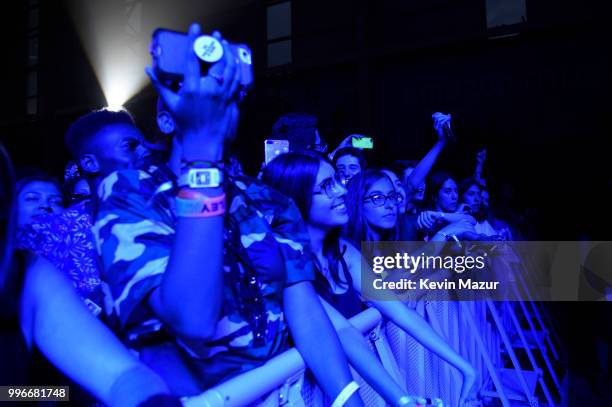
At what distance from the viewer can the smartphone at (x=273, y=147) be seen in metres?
2.86

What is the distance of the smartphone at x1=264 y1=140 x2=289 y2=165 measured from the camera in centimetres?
286

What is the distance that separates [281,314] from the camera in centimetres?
123

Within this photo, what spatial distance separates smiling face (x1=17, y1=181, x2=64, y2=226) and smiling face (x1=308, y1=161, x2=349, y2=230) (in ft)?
3.98

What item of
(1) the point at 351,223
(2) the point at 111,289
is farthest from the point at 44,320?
(1) the point at 351,223

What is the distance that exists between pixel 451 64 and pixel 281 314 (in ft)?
29.1

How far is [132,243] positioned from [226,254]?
21cm

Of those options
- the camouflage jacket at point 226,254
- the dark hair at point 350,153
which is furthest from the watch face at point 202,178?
the dark hair at point 350,153

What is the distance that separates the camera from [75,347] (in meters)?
0.88

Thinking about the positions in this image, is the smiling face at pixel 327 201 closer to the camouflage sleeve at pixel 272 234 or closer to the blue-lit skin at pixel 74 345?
the camouflage sleeve at pixel 272 234

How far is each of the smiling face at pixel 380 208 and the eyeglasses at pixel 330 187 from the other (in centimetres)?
73

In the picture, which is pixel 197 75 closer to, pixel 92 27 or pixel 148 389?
pixel 148 389

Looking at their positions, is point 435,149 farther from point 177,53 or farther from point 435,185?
point 177,53

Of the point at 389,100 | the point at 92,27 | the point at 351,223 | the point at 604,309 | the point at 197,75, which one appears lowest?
the point at 604,309

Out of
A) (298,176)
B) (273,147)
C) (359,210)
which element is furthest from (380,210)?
(298,176)
